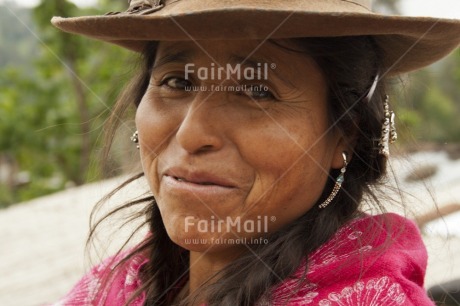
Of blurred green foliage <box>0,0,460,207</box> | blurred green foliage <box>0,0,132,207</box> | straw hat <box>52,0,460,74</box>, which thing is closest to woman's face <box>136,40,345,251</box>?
straw hat <box>52,0,460,74</box>

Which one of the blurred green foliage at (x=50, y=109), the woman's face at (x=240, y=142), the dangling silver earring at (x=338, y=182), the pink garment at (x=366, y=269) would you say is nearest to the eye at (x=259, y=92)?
the woman's face at (x=240, y=142)

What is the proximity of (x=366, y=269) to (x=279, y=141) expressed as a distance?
0.32 meters

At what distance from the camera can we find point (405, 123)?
5.87 ft

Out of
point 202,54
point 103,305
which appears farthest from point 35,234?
point 202,54

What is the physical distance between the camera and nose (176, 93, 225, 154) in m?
1.29

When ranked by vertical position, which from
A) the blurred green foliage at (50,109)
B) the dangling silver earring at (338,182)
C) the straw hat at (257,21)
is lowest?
the dangling silver earring at (338,182)

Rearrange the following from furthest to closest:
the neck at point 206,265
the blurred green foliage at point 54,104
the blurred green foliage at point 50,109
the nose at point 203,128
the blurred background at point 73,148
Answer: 1. the blurred green foliage at point 50,109
2. the blurred green foliage at point 54,104
3. the blurred background at point 73,148
4. the neck at point 206,265
5. the nose at point 203,128

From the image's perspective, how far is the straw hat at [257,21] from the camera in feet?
3.75

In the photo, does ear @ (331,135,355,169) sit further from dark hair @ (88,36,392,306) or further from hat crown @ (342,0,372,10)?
hat crown @ (342,0,372,10)

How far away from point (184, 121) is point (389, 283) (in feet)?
1.79

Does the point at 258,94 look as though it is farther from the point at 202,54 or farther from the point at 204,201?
the point at 204,201

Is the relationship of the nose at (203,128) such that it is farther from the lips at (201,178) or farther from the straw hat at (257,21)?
the straw hat at (257,21)

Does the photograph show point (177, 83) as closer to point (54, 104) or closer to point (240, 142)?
point (240, 142)

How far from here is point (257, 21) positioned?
1.15m
